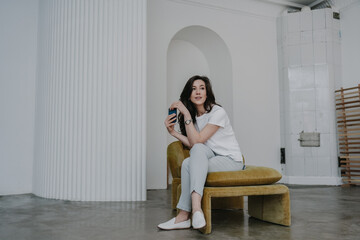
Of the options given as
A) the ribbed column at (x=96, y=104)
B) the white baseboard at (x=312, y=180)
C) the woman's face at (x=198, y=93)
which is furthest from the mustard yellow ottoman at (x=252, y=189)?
the white baseboard at (x=312, y=180)

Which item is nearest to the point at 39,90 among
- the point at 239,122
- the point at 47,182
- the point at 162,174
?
the point at 47,182

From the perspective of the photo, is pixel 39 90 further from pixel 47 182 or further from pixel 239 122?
pixel 239 122

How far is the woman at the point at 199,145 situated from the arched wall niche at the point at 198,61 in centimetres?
291

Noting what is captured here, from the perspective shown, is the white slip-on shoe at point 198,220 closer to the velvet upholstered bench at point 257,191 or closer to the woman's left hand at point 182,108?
the velvet upholstered bench at point 257,191

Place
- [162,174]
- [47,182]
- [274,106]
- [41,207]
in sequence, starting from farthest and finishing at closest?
[274,106] → [162,174] → [47,182] → [41,207]

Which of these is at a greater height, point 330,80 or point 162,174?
point 330,80

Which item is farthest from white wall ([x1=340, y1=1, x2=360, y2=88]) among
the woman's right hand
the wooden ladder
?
the woman's right hand

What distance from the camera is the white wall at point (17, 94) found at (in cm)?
392

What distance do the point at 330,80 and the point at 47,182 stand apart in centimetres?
482

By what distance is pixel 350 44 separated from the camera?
5.55 m

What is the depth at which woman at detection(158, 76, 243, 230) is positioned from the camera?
206 centimetres

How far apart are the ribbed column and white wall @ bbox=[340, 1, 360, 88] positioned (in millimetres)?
3901

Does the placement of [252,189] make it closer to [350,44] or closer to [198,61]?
[198,61]

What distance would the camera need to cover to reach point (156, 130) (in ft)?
15.7
